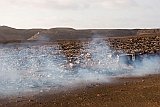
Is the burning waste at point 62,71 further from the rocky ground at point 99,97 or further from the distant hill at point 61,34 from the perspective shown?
the distant hill at point 61,34

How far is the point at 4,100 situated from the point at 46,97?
1.58 meters

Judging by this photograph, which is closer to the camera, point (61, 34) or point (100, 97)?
point (100, 97)

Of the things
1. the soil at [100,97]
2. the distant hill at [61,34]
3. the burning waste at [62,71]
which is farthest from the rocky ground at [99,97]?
the distant hill at [61,34]

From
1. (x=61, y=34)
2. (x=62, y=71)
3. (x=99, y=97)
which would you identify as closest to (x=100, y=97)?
(x=99, y=97)

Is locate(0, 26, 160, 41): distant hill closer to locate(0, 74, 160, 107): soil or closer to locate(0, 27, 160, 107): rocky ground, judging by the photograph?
locate(0, 27, 160, 107): rocky ground

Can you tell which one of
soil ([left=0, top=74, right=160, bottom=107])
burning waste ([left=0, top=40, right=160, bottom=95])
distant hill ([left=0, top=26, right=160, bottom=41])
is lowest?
soil ([left=0, top=74, right=160, bottom=107])

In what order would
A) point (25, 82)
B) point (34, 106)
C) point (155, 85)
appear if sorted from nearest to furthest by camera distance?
point (34, 106), point (155, 85), point (25, 82)

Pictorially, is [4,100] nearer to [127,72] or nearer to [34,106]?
[34,106]

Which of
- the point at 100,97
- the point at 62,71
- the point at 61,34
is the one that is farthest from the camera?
the point at 61,34

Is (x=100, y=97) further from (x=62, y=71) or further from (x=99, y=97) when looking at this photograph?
(x=62, y=71)

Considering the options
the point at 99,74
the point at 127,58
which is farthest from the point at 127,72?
the point at 127,58

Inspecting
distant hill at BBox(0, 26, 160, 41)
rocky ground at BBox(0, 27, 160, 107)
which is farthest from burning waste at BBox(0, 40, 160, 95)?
distant hill at BBox(0, 26, 160, 41)

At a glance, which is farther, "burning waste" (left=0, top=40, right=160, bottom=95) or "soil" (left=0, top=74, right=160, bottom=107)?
"burning waste" (left=0, top=40, right=160, bottom=95)

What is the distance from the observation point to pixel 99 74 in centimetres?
1511
